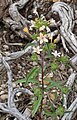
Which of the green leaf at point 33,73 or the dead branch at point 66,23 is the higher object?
the dead branch at point 66,23

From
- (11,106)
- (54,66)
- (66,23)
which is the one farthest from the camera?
(66,23)

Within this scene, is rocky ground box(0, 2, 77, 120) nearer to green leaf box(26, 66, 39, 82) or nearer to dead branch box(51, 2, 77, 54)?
dead branch box(51, 2, 77, 54)

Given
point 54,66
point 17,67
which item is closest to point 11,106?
point 17,67

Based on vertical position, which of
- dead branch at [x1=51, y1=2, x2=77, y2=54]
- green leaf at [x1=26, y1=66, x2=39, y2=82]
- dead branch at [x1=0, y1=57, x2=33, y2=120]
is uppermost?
dead branch at [x1=51, y1=2, x2=77, y2=54]

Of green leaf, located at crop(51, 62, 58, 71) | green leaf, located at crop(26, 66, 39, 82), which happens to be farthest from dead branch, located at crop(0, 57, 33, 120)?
green leaf, located at crop(51, 62, 58, 71)

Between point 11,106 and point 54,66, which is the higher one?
point 54,66

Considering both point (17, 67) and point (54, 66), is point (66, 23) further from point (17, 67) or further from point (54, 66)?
point (54, 66)

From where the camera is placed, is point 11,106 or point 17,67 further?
point 17,67

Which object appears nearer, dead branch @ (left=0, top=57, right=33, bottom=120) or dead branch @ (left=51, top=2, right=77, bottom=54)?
dead branch @ (left=0, top=57, right=33, bottom=120)

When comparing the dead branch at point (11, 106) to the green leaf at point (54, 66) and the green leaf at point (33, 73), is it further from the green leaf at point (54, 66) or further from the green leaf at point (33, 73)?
the green leaf at point (54, 66)

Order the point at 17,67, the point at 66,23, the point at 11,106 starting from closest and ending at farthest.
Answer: the point at 11,106 → the point at 17,67 → the point at 66,23

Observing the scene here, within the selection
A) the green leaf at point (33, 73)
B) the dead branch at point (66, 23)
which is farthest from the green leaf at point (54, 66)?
the dead branch at point (66, 23)
